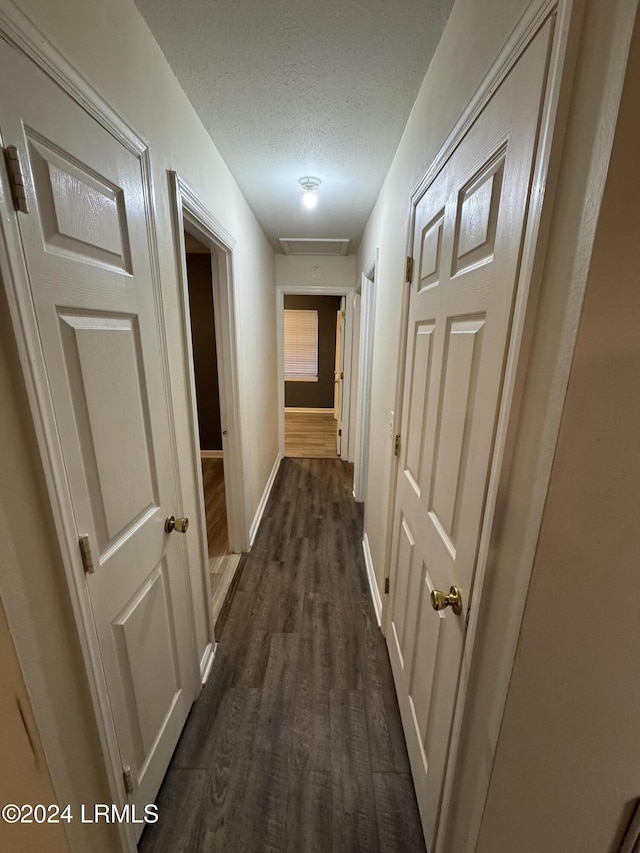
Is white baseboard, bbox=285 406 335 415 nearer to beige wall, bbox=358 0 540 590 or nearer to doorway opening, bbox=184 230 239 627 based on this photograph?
doorway opening, bbox=184 230 239 627

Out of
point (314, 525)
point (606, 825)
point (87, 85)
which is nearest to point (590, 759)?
point (606, 825)

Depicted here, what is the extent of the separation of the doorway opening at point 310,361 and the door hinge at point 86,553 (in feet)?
15.3

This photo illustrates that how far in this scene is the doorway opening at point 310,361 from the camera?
6.06 metres

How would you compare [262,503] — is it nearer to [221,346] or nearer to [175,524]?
[221,346]

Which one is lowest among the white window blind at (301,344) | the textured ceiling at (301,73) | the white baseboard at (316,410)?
the white baseboard at (316,410)

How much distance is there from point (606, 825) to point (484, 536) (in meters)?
0.70

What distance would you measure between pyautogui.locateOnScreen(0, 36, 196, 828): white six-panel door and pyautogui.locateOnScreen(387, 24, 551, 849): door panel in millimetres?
869

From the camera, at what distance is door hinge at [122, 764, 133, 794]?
957 mm

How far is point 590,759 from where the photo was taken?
70cm

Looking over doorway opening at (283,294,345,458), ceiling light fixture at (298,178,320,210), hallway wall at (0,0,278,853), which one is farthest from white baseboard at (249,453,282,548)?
ceiling light fixture at (298,178,320,210)

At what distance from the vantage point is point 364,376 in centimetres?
295

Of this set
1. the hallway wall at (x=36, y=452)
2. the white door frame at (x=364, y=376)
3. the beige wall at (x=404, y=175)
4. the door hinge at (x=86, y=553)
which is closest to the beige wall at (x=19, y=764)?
the hallway wall at (x=36, y=452)

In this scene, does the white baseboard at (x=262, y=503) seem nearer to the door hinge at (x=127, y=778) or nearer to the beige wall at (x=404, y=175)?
the beige wall at (x=404, y=175)

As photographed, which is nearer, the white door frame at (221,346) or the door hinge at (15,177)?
the door hinge at (15,177)
